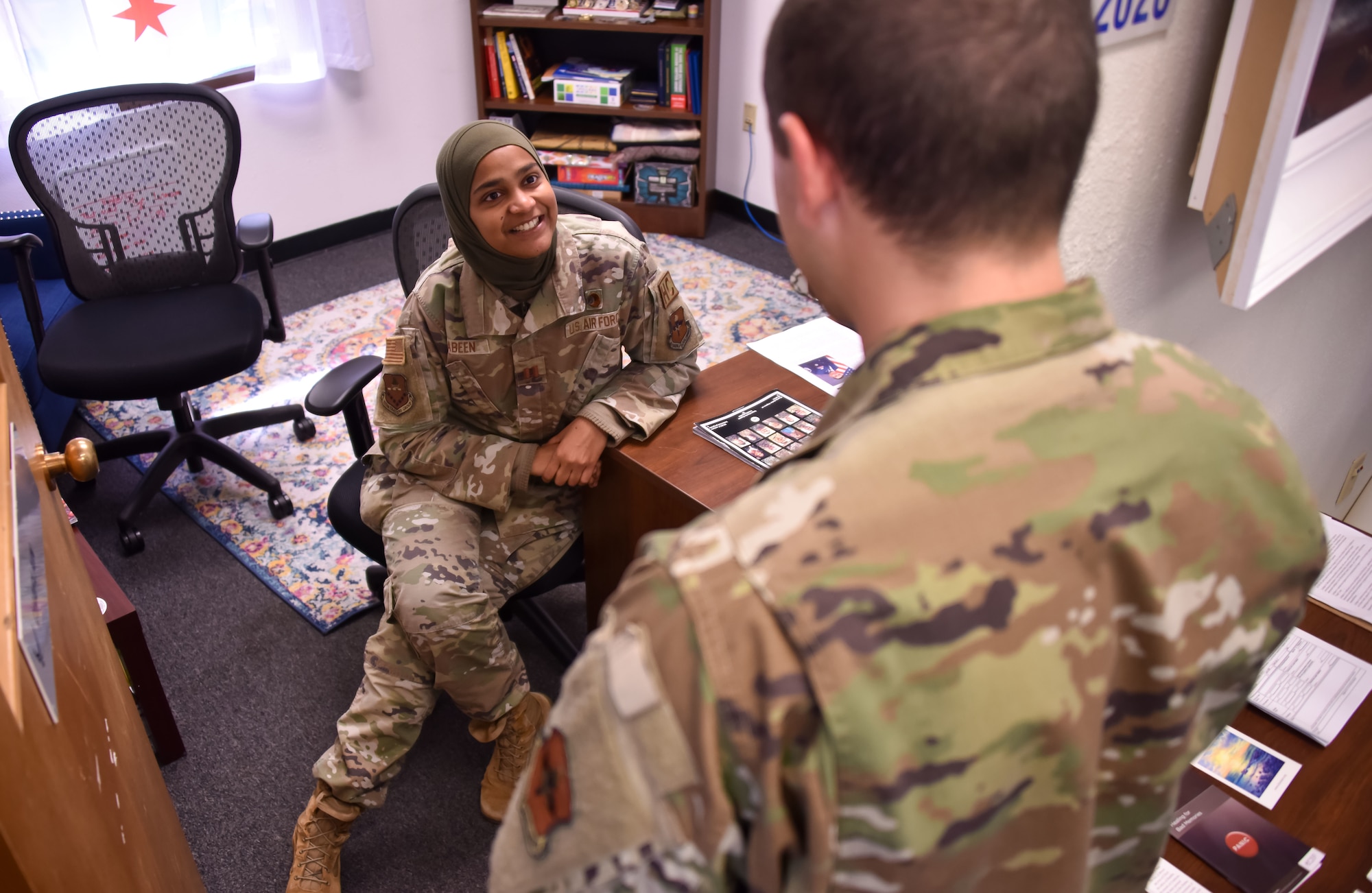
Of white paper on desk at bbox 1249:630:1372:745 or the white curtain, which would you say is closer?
white paper on desk at bbox 1249:630:1372:745

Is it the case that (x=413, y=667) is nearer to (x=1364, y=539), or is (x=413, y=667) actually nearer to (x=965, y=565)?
(x=965, y=565)

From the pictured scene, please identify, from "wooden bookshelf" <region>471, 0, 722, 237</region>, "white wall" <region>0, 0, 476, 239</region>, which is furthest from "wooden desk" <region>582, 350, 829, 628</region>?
"white wall" <region>0, 0, 476, 239</region>

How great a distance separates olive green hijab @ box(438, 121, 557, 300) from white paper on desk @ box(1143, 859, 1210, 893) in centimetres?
126

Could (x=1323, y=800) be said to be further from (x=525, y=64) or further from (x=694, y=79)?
(x=525, y=64)

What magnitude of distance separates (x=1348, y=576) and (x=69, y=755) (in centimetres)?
162

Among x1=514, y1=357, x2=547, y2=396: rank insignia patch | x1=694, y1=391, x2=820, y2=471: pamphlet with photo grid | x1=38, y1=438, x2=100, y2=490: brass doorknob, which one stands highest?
x1=38, y1=438, x2=100, y2=490: brass doorknob

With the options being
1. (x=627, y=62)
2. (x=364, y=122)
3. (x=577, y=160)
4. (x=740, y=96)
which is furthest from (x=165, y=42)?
(x=740, y=96)

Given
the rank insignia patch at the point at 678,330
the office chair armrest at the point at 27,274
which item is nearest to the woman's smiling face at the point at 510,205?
the rank insignia patch at the point at 678,330

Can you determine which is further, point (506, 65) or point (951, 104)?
point (506, 65)

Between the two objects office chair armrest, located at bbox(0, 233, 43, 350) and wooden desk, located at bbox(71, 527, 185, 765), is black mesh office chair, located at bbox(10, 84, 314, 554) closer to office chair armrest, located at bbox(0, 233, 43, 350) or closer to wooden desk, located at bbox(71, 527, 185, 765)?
office chair armrest, located at bbox(0, 233, 43, 350)

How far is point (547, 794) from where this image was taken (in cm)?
56

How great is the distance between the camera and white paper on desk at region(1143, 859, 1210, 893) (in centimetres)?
104

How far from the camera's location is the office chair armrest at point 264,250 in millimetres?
2389

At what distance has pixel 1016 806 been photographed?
568mm
